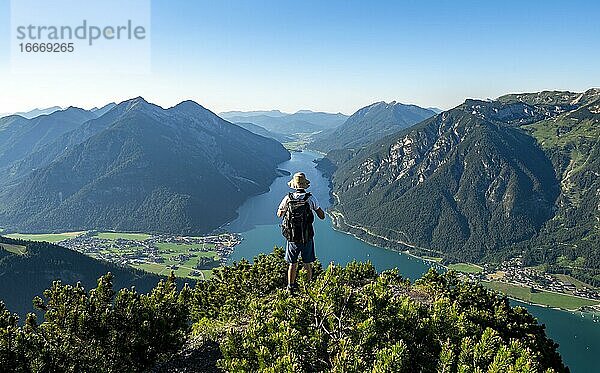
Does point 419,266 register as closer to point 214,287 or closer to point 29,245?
point 29,245

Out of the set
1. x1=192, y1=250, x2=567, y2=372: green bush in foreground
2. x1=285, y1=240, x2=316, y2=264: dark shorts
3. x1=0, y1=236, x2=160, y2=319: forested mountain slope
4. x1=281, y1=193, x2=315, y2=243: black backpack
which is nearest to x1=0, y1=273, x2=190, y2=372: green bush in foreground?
x1=192, y1=250, x2=567, y2=372: green bush in foreground

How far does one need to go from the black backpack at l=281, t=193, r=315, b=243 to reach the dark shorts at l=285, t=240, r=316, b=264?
16.4 inches

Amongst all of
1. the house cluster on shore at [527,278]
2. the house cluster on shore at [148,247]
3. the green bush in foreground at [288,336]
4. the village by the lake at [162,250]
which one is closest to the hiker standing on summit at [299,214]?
the green bush in foreground at [288,336]

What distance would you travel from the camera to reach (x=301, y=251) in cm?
1292

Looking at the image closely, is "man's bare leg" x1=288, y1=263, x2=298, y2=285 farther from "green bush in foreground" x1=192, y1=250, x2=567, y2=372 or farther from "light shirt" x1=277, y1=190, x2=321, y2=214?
"light shirt" x1=277, y1=190, x2=321, y2=214

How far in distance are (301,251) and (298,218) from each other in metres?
1.28

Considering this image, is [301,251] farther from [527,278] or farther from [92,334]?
[527,278]

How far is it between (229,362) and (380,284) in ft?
15.6

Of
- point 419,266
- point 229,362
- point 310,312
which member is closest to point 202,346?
point 229,362

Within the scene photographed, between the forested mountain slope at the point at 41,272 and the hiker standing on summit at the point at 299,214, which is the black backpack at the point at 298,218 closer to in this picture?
the hiker standing on summit at the point at 299,214

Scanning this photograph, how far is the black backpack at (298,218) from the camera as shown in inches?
481

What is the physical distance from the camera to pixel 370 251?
17600cm

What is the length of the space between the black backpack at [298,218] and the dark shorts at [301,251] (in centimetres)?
42

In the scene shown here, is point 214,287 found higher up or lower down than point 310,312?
lower down
